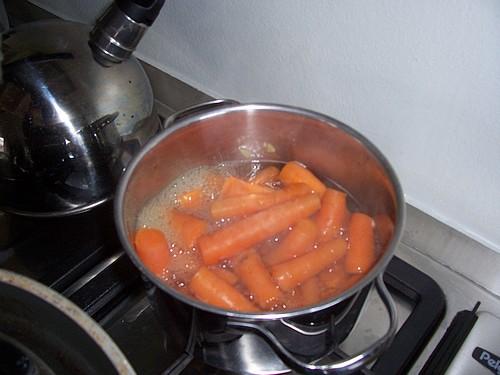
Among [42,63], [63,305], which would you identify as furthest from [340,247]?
[42,63]

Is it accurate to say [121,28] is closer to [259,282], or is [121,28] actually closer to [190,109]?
[190,109]

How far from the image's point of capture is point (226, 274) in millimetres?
606

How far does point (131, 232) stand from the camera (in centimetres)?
63

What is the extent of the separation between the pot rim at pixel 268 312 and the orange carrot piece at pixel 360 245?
81mm

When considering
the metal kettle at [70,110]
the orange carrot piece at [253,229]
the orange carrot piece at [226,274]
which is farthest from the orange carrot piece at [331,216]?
the metal kettle at [70,110]

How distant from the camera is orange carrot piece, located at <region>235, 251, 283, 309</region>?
58 centimetres

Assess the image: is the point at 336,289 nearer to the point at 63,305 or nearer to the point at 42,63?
the point at 63,305

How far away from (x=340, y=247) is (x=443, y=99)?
0.19m

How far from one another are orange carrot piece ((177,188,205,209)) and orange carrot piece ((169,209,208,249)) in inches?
0.8

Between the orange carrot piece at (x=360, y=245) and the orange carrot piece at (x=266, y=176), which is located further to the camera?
the orange carrot piece at (x=266, y=176)

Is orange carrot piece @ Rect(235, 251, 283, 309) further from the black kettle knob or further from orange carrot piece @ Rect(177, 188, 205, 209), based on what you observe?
the black kettle knob

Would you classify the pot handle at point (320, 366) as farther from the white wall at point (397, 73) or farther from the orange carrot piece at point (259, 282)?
the white wall at point (397, 73)

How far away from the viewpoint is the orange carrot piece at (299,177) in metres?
0.69

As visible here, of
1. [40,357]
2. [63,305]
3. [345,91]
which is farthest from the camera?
[345,91]
